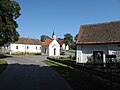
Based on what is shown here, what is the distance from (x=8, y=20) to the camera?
44531 millimetres

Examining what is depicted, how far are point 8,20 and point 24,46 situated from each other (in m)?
38.3

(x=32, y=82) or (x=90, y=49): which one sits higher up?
(x=90, y=49)

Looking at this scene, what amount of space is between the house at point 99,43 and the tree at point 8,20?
18.5m

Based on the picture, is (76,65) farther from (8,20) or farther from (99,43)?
(8,20)

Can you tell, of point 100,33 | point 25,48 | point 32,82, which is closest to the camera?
point 32,82

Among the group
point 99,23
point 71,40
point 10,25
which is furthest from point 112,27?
point 71,40

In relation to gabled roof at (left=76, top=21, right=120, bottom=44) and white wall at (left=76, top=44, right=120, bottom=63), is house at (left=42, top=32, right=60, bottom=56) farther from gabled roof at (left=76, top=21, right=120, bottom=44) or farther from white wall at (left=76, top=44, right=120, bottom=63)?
white wall at (left=76, top=44, right=120, bottom=63)

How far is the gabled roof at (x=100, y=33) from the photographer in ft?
89.7

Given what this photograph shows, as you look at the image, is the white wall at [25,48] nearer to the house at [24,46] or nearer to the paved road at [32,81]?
the house at [24,46]

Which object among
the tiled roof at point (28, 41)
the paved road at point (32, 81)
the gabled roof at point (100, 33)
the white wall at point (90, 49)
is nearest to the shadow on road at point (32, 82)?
the paved road at point (32, 81)

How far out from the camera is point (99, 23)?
3225cm

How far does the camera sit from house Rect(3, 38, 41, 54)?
79250 millimetres

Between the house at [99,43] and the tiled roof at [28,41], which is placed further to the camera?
the tiled roof at [28,41]

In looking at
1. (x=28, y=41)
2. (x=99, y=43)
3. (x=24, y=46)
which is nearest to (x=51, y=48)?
(x=24, y=46)
